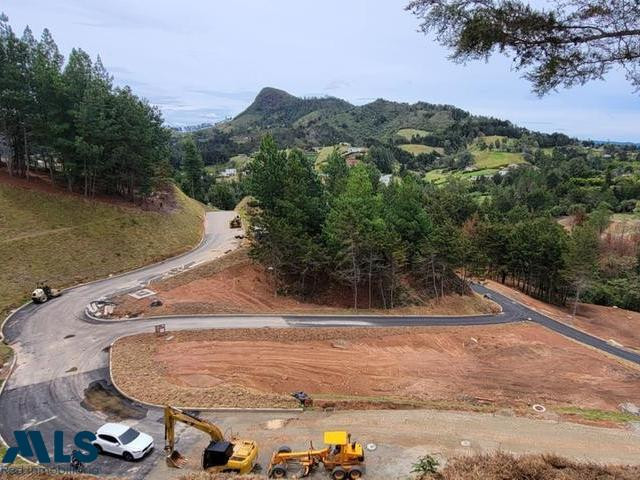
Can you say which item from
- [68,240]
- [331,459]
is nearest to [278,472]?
[331,459]

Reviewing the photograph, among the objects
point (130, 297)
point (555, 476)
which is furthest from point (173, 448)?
point (130, 297)

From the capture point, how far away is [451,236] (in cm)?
4606

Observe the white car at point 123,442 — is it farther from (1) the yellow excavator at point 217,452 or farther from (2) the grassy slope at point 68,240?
(2) the grassy slope at point 68,240

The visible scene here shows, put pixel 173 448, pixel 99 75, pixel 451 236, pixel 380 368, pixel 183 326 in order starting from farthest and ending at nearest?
pixel 99 75 < pixel 451 236 < pixel 183 326 < pixel 380 368 < pixel 173 448

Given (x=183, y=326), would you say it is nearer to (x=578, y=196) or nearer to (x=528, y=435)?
(x=528, y=435)

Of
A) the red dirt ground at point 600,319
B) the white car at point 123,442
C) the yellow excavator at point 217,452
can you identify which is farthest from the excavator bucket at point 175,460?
the red dirt ground at point 600,319

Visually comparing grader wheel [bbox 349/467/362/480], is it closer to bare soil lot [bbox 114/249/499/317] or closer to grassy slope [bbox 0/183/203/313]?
bare soil lot [bbox 114/249/499/317]

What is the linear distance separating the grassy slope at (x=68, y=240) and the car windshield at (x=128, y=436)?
21.4 meters

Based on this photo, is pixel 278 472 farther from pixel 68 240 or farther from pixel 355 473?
pixel 68 240

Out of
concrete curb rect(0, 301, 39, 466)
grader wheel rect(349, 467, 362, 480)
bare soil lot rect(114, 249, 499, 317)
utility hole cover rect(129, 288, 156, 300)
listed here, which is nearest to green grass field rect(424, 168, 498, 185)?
bare soil lot rect(114, 249, 499, 317)

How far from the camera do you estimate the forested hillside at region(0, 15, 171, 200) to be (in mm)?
42375

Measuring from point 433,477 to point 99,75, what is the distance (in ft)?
182

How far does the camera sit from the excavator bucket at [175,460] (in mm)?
16891

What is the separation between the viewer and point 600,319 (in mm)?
56875
